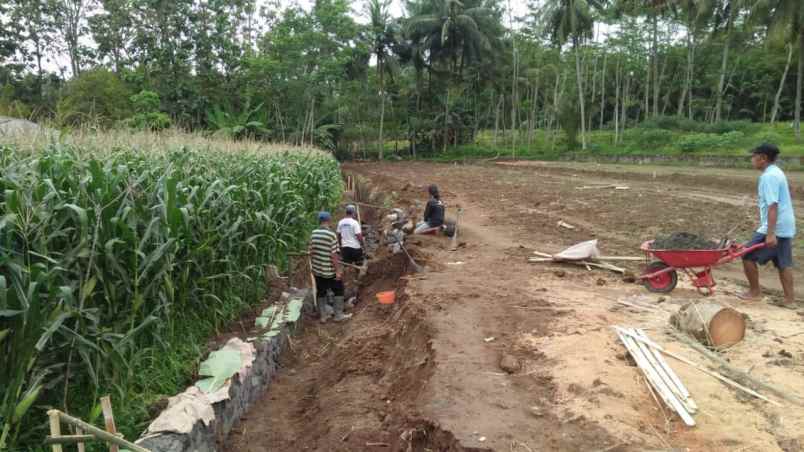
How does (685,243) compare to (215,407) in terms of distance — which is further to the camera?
(685,243)

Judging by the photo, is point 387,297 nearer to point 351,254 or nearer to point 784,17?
point 351,254

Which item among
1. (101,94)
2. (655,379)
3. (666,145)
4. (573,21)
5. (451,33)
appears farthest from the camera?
(451,33)

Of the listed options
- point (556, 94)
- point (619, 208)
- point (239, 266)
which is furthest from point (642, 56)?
point (239, 266)

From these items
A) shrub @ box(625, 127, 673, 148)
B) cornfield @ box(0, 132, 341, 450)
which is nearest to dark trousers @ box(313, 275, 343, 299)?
cornfield @ box(0, 132, 341, 450)

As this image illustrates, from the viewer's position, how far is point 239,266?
6.77m

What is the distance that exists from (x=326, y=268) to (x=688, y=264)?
467cm

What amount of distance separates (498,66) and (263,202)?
36.8 meters

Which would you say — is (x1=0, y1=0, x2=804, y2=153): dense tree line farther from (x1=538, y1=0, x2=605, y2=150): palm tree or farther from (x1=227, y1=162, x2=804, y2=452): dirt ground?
(x1=227, y1=162, x2=804, y2=452): dirt ground

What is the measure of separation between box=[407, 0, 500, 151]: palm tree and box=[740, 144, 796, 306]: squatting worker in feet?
114

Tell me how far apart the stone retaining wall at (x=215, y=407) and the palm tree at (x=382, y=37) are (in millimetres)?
35405

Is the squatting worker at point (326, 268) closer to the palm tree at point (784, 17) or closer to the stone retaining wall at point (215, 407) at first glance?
the stone retaining wall at point (215, 407)

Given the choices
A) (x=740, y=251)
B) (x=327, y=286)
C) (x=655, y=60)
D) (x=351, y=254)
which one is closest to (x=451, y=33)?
(x=655, y=60)

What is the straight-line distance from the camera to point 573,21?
3356 cm

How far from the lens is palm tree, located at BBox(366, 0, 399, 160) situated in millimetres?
38375
